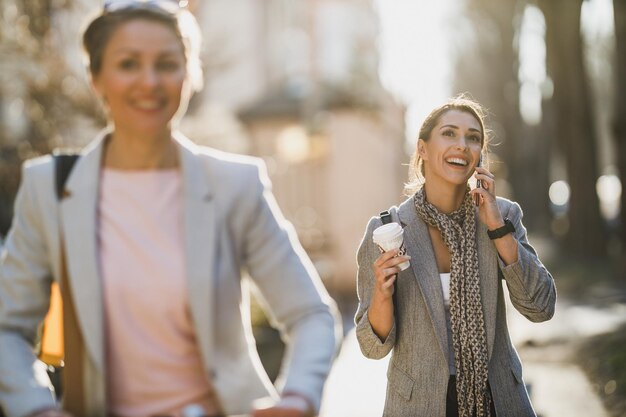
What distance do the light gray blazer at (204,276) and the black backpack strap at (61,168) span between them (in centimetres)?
2

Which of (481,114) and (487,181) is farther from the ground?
(481,114)

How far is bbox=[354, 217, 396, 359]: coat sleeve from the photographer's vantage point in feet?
9.18

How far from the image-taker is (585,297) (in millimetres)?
14664

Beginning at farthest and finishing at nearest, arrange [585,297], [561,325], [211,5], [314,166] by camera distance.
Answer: [211,5]
[314,166]
[585,297]
[561,325]

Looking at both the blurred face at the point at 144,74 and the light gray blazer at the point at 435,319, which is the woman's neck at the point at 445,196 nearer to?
the light gray blazer at the point at 435,319

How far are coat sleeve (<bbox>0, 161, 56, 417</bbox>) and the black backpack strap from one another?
65 mm

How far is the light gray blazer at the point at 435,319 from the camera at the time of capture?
2.80m

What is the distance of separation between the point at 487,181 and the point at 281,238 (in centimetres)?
58

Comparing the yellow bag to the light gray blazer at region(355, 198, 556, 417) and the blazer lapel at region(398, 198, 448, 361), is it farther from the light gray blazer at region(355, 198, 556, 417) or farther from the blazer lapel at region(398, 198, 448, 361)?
the blazer lapel at region(398, 198, 448, 361)

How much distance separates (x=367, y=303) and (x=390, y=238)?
30cm

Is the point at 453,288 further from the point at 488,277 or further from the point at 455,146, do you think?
the point at 455,146

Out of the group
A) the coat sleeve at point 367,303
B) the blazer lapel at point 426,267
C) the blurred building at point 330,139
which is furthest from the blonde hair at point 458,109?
the blurred building at point 330,139

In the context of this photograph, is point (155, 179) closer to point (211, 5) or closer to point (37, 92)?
point (37, 92)

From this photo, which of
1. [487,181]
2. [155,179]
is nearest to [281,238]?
[155,179]
